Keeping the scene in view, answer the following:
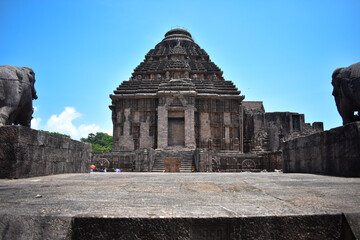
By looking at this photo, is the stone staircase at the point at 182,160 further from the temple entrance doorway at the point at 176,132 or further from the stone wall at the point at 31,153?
the stone wall at the point at 31,153

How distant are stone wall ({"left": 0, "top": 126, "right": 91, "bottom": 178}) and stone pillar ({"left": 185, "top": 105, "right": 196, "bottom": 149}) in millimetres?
19020

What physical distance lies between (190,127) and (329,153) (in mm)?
20479

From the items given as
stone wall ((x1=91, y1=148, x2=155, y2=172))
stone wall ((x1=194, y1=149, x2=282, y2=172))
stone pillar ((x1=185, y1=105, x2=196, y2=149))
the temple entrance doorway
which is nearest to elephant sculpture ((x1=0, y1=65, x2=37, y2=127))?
stone wall ((x1=91, y1=148, x2=155, y2=172))

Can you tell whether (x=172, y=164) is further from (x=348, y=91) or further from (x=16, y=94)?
(x=348, y=91)

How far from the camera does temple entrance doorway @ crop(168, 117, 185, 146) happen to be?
1091 inches

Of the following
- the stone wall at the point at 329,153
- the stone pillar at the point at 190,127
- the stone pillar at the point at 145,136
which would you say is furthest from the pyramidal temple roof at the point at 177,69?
the stone wall at the point at 329,153

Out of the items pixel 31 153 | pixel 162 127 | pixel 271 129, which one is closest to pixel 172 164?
pixel 162 127

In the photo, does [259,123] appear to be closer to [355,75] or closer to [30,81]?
[355,75]

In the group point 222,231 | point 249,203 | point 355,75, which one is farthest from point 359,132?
point 222,231

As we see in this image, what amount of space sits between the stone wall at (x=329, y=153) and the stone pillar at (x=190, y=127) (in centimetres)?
1739

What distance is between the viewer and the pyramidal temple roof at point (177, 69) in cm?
2955

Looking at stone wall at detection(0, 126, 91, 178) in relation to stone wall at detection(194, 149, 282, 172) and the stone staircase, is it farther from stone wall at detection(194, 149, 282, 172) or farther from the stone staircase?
stone wall at detection(194, 149, 282, 172)

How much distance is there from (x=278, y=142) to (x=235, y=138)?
616 centimetres

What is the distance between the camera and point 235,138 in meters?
28.9
